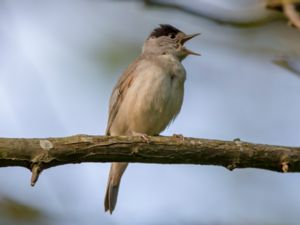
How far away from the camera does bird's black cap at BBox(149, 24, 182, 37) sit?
324 inches

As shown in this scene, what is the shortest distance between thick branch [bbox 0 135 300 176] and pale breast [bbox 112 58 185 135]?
151cm

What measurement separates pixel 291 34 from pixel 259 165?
1.70 metres

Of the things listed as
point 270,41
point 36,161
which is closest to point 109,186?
point 270,41

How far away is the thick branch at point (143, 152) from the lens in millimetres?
4730

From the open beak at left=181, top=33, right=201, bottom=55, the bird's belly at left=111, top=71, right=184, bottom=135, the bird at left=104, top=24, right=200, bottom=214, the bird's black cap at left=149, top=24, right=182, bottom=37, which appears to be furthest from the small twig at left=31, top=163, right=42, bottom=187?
the bird's black cap at left=149, top=24, right=182, bottom=37

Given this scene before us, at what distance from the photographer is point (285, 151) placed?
5.32 meters

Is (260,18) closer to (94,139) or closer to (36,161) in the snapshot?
(94,139)

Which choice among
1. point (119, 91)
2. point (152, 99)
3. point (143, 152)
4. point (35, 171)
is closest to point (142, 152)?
point (143, 152)

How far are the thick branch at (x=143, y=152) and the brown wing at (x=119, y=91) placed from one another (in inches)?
78.1

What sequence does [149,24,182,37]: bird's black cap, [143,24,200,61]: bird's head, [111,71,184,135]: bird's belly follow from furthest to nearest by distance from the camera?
[149,24,182,37]: bird's black cap, [143,24,200,61]: bird's head, [111,71,184,135]: bird's belly

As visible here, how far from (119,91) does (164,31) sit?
136 centimetres

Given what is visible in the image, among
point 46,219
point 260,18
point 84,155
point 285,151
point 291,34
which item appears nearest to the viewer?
point 46,219

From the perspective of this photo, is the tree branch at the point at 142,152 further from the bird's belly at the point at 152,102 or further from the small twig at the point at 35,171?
the bird's belly at the point at 152,102

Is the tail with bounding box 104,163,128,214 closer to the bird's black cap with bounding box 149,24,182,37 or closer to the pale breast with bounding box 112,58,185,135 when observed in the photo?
the pale breast with bounding box 112,58,185,135
